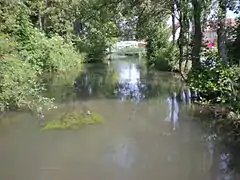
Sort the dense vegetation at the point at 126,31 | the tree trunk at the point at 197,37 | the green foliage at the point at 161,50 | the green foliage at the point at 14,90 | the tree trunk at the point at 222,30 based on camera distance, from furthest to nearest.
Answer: the green foliage at the point at 161,50
the tree trunk at the point at 197,37
the tree trunk at the point at 222,30
the dense vegetation at the point at 126,31
the green foliage at the point at 14,90

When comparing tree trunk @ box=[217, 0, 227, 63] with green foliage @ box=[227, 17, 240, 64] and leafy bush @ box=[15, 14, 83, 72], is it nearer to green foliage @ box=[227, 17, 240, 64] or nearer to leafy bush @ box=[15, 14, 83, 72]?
green foliage @ box=[227, 17, 240, 64]

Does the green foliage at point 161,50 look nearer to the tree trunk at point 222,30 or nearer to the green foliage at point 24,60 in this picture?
the green foliage at point 24,60

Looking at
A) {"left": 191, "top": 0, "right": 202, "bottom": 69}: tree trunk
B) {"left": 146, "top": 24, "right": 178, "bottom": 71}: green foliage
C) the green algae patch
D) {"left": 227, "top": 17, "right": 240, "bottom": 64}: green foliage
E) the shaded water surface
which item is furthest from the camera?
{"left": 146, "top": 24, "right": 178, "bottom": 71}: green foliage

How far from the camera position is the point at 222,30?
579 inches

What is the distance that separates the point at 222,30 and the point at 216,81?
2114mm

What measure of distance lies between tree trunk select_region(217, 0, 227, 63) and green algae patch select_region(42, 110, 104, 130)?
16.0 ft

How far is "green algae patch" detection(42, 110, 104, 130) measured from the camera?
11234mm

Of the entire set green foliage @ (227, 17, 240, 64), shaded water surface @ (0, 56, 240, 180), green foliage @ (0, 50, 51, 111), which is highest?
green foliage @ (227, 17, 240, 64)

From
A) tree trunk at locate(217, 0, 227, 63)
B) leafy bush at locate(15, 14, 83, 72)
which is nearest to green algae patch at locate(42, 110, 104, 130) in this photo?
tree trunk at locate(217, 0, 227, 63)

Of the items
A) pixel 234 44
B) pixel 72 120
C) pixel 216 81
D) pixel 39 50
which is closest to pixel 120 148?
pixel 72 120

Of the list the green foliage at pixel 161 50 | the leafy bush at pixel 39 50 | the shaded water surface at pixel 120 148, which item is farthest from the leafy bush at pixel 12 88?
the green foliage at pixel 161 50

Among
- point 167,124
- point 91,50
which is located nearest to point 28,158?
point 167,124

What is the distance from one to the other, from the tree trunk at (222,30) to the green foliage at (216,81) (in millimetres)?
257

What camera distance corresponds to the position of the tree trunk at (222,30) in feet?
46.6
